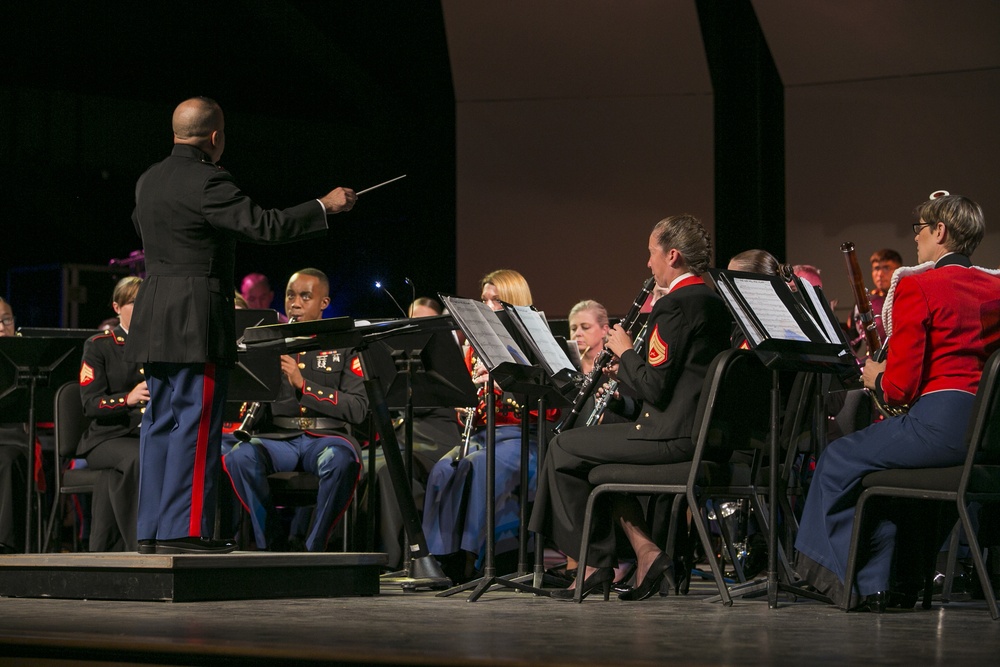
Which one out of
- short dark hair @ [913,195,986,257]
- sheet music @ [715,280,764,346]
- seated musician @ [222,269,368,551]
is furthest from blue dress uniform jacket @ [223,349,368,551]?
short dark hair @ [913,195,986,257]

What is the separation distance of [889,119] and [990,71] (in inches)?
24.3

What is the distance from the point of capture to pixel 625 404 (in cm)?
400

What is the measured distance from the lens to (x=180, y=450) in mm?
3555

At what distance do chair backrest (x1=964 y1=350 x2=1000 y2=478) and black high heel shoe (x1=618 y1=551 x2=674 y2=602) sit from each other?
3.04 ft

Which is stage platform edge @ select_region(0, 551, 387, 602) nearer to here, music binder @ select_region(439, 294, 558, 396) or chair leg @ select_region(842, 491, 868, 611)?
music binder @ select_region(439, 294, 558, 396)

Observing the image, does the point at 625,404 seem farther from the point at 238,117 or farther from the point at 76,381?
the point at 238,117

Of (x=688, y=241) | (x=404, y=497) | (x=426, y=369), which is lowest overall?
(x=404, y=497)

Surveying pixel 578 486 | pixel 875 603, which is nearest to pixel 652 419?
pixel 578 486

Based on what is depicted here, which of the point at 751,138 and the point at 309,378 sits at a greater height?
the point at 751,138

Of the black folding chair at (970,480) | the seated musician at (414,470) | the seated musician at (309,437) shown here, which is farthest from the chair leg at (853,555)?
the seated musician at (309,437)

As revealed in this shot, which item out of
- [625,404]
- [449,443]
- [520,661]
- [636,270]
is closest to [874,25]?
[636,270]

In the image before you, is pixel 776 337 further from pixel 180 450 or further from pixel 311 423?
pixel 311 423

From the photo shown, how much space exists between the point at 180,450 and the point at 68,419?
188cm

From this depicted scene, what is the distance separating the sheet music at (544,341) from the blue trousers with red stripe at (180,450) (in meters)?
0.98
